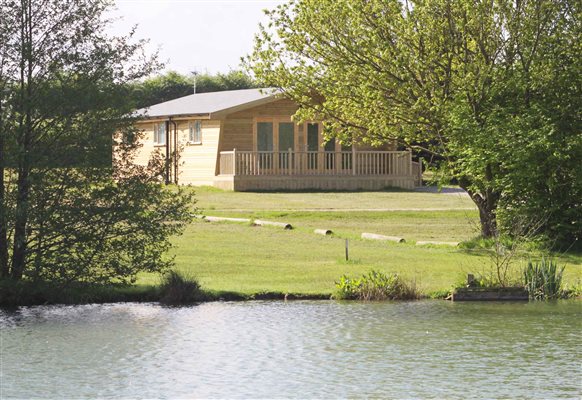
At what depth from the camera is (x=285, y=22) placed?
3425 centimetres

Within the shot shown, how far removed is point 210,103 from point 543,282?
36.3m

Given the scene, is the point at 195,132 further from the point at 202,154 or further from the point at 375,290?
the point at 375,290

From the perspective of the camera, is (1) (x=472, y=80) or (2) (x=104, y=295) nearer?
(2) (x=104, y=295)

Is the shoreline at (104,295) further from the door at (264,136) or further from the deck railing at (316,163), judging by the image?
the door at (264,136)

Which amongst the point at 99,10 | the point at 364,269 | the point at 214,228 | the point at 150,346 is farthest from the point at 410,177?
the point at 150,346

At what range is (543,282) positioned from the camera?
2492 centimetres

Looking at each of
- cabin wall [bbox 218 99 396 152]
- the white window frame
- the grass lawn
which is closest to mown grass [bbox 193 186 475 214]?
the grass lawn

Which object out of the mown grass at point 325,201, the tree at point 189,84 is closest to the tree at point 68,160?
the mown grass at point 325,201

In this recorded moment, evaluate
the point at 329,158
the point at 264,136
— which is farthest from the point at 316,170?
the point at 264,136

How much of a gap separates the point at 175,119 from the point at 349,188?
949cm

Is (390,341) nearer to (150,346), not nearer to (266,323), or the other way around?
(266,323)

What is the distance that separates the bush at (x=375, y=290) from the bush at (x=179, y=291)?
2.78 metres

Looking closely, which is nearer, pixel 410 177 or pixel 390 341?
pixel 390 341

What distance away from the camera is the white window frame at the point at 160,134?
194ft
